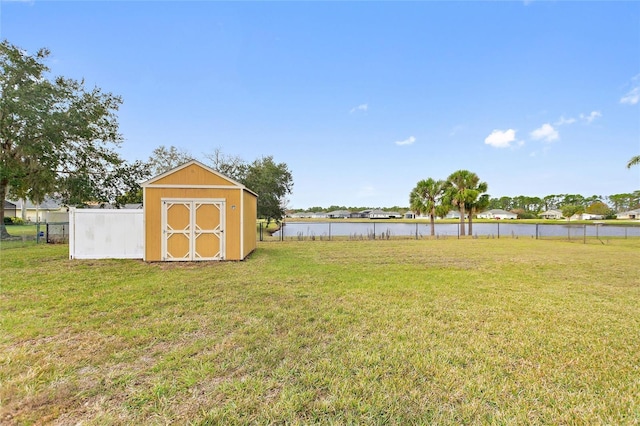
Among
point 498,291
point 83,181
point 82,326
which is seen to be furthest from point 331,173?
point 82,326

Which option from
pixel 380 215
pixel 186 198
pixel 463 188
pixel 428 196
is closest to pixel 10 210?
pixel 186 198

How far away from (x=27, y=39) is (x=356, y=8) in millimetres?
16270

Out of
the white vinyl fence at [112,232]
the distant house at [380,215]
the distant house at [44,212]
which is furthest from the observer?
the distant house at [380,215]

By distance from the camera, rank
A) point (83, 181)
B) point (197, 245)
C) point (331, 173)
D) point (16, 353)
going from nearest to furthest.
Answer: point (16, 353)
point (197, 245)
point (83, 181)
point (331, 173)

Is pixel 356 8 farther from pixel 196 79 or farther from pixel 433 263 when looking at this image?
pixel 433 263

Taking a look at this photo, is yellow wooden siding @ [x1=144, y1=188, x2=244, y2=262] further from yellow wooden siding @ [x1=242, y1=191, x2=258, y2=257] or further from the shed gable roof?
yellow wooden siding @ [x1=242, y1=191, x2=258, y2=257]

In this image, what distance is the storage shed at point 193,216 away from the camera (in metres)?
8.27

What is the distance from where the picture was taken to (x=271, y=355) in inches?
110

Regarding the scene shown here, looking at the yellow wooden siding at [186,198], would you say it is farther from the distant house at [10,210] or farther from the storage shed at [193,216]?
the distant house at [10,210]

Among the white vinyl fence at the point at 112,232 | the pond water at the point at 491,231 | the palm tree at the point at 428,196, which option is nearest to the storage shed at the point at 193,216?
the white vinyl fence at the point at 112,232

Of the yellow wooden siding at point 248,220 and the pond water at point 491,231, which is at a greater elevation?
the yellow wooden siding at point 248,220

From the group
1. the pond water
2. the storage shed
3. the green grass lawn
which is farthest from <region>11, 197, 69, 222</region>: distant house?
the green grass lawn

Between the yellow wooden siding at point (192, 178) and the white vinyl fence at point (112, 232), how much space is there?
59.9 inches

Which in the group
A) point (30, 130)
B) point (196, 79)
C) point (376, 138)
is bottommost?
point (30, 130)
